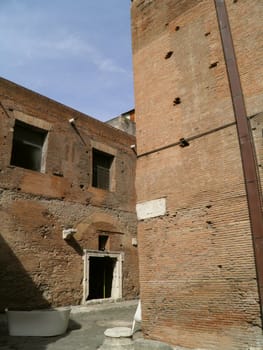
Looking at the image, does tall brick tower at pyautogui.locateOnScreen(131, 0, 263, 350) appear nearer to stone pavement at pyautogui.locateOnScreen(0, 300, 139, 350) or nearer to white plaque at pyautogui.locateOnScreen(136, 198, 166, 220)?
white plaque at pyautogui.locateOnScreen(136, 198, 166, 220)

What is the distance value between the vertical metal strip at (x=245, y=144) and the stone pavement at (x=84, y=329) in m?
3.28

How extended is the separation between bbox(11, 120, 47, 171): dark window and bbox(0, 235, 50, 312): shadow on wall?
2571mm

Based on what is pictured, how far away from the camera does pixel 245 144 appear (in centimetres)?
503

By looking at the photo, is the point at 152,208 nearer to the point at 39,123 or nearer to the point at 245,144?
the point at 245,144

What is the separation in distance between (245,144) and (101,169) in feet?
27.3

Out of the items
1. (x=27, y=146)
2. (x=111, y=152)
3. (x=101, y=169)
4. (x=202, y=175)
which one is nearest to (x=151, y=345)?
(x=202, y=175)

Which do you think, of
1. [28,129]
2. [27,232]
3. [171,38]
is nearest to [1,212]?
[27,232]

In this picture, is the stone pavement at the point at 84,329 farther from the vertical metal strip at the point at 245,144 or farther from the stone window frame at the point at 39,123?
the stone window frame at the point at 39,123

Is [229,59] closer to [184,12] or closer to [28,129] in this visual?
[184,12]

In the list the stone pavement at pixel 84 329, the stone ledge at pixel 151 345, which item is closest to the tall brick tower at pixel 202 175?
the stone ledge at pixel 151 345

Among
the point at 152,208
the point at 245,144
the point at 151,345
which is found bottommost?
the point at 151,345

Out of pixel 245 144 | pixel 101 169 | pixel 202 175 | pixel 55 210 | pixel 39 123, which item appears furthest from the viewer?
pixel 101 169

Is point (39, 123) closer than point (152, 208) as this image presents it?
No

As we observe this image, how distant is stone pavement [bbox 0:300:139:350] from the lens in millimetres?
5681
